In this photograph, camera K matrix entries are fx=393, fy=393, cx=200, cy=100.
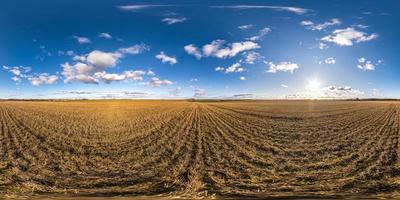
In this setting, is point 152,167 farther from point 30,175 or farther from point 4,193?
point 4,193

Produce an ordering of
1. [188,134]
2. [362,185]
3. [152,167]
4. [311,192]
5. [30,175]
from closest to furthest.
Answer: [311,192] → [362,185] → [30,175] → [152,167] → [188,134]

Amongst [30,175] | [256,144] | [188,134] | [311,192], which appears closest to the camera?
[311,192]

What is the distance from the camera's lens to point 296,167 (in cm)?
1203

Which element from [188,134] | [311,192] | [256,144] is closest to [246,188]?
[311,192]

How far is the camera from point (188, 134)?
20.2 m

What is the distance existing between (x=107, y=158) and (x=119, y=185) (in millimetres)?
3973

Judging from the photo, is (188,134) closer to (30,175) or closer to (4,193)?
(30,175)

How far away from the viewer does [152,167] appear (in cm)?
1199

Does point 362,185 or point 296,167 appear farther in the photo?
point 296,167

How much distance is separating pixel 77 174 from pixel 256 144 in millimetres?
8209

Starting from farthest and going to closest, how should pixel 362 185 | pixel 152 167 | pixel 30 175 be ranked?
pixel 152 167 → pixel 30 175 → pixel 362 185

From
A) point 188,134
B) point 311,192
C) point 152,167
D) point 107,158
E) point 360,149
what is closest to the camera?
point 311,192

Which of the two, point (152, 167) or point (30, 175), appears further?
point (152, 167)

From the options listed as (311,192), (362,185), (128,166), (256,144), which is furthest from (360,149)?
(128,166)
